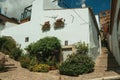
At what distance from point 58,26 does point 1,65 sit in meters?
7.44

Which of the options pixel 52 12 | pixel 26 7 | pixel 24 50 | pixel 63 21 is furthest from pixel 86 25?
pixel 26 7

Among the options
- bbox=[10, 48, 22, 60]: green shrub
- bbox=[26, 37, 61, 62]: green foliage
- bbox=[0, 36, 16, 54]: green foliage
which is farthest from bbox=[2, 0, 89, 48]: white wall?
bbox=[10, 48, 22, 60]: green shrub

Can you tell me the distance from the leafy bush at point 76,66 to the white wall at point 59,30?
3.38 metres

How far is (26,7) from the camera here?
1233 inches

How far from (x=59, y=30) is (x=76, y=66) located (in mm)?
6429

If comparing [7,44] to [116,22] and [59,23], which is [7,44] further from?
[116,22]

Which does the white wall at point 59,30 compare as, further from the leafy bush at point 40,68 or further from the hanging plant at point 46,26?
the leafy bush at point 40,68

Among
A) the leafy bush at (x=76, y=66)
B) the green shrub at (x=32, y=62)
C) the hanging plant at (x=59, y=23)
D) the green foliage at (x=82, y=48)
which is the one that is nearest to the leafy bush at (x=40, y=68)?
the green shrub at (x=32, y=62)

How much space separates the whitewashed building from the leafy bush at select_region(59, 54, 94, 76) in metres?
3.31

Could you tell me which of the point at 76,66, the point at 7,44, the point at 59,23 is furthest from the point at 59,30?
the point at 7,44

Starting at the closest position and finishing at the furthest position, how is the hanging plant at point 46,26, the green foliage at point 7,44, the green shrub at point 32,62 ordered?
the green shrub at point 32,62
the hanging plant at point 46,26
the green foliage at point 7,44

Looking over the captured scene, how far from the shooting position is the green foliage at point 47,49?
2020cm

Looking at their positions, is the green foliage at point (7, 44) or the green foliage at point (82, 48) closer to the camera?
the green foliage at point (82, 48)

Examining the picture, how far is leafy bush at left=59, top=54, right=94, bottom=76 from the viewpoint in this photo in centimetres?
1555
